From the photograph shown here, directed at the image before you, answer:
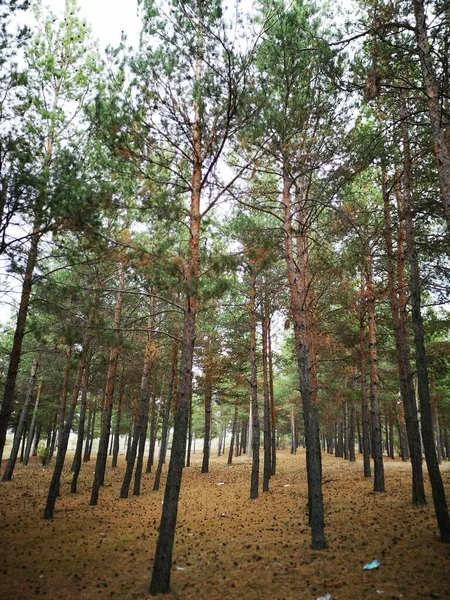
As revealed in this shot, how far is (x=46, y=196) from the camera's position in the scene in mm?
8031

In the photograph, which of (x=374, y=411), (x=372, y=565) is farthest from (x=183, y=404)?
(x=374, y=411)

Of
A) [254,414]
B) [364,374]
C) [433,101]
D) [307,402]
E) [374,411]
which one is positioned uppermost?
[433,101]

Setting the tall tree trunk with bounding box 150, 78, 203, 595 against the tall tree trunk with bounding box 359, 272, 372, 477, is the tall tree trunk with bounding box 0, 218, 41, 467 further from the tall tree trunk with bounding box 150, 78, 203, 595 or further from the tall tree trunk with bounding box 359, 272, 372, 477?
the tall tree trunk with bounding box 359, 272, 372, 477

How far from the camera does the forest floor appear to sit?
19.1ft

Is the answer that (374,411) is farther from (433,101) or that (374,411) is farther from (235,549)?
(433,101)

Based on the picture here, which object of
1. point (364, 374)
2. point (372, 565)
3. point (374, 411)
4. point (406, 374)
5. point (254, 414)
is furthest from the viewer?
point (364, 374)

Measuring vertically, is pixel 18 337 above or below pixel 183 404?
above

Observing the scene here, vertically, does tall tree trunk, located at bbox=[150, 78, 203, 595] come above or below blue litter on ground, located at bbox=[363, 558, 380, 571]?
above

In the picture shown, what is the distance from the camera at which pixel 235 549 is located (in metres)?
8.14

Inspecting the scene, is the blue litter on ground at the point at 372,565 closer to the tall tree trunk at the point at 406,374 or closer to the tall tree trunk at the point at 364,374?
the tall tree trunk at the point at 406,374

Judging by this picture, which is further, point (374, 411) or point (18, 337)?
point (374, 411)

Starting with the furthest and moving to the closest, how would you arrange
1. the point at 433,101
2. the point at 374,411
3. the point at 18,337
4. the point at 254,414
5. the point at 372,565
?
the point at 254,414 → the point at 374,411 → the point at 18,337 → the point at 433,101 → the point at 372,565

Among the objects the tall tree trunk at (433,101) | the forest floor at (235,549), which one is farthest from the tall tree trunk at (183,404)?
the tall tree trunk at (433,101)

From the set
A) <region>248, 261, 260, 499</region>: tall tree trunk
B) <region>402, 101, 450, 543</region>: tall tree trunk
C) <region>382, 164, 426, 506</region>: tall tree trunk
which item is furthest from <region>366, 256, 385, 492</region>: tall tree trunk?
<region>248, 261, 260, 499</region>: tall tree trunk
